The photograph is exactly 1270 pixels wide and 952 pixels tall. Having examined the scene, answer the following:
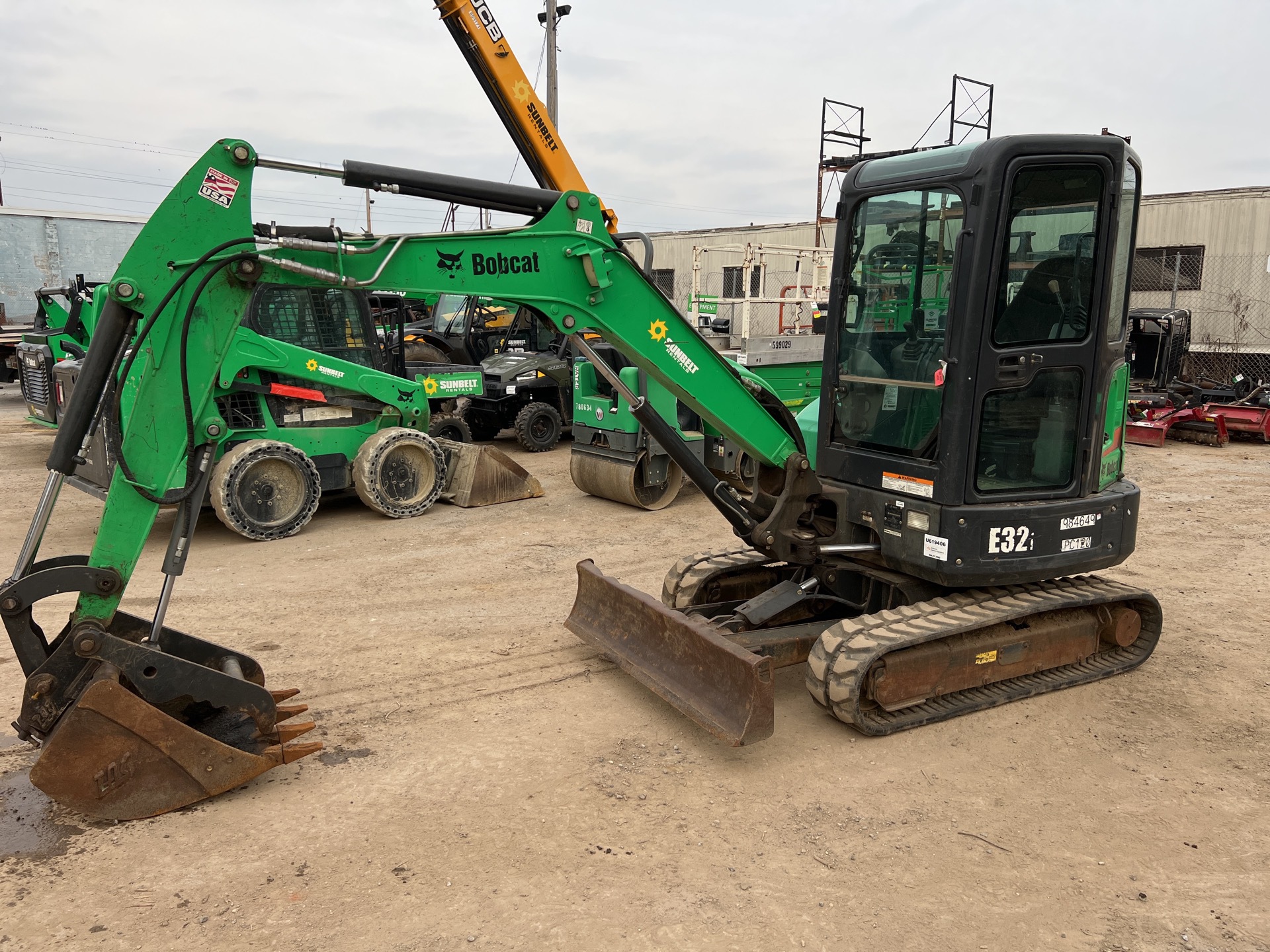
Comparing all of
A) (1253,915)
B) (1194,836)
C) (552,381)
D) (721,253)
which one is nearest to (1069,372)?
(1194,836)

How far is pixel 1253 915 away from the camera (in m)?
3.13

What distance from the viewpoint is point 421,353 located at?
1371 cm

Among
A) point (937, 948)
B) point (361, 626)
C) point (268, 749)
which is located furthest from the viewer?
point (361, 626)

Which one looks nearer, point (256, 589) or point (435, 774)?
point (435, 774)

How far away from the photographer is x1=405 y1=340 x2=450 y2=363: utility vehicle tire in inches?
537

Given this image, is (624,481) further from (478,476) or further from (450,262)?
(450,262)

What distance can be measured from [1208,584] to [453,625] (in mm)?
5521

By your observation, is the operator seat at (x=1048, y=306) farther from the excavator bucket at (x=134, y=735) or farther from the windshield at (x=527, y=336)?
the windshield at (x=527, y=336)

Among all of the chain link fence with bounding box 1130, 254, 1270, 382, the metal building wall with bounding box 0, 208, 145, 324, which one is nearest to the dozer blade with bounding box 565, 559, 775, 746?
the chain link fence with bounding box 1130, 254, 1270, 382

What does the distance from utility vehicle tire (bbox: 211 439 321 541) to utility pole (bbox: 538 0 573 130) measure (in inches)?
461

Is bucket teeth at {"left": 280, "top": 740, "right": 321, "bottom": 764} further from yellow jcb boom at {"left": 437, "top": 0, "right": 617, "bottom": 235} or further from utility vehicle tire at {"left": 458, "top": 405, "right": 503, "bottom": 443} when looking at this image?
utility vehicle tire at {"left": 458, "top": 405, "right": 503, "bottom": 443}

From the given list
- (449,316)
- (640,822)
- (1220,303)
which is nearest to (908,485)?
(640,822)

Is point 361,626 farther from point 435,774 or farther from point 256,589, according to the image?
point 435,774

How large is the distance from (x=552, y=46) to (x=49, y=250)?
13.6 metres
